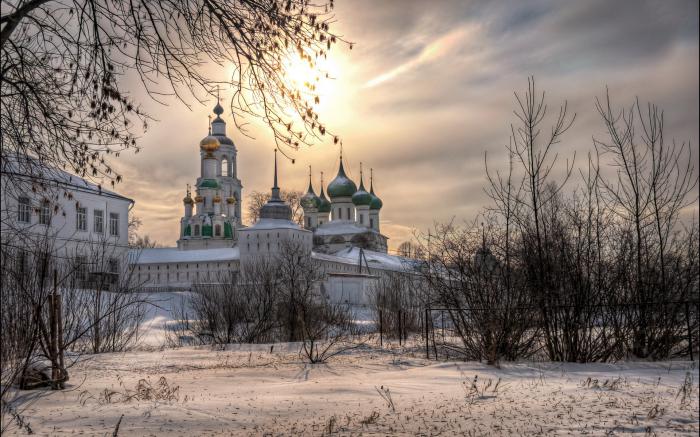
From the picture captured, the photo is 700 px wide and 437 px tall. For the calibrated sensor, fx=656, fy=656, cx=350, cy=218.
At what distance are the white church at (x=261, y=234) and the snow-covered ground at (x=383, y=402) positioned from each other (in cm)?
2755

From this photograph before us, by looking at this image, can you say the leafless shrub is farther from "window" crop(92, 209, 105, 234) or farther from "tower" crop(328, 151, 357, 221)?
"tower" crop(328, 151, 357, 221)

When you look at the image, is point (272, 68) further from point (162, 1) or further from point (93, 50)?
point (93, 50)

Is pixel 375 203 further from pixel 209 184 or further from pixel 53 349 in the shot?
pixel 53 349

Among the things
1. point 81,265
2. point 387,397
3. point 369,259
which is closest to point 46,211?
point 81,265

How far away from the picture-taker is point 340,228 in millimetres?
66875

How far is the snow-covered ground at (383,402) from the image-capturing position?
576 centimetres

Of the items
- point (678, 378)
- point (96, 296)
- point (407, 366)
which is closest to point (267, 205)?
point (96, 296)

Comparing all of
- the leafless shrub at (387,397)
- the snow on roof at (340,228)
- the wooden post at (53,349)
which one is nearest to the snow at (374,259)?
the snow on roof at (340,228)

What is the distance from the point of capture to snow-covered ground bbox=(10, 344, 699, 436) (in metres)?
5.76

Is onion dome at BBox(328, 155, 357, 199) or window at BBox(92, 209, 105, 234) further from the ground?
onion dome at BBox(328, 155, 357, 199)

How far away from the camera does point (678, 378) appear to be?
26.7 ft

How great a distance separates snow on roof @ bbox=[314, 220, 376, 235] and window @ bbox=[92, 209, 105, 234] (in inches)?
1378

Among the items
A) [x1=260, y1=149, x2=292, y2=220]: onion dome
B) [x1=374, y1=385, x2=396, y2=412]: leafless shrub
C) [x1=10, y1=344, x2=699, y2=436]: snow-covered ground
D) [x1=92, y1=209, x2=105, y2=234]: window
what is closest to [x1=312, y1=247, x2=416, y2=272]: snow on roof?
[x1=260, y1=149, x2=292, y2=220]: onion dome

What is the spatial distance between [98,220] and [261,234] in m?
16.7
